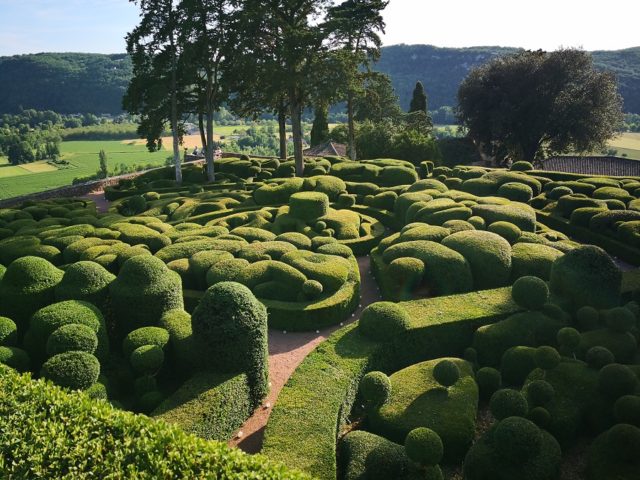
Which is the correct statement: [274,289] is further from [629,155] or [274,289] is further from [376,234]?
[629,155]

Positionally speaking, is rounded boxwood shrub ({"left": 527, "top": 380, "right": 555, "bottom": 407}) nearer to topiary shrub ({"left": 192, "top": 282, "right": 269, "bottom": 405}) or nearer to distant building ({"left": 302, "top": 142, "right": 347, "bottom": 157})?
topiary shrub ({"left": 192, "top": 282, "right": 269, "bottom": 405})

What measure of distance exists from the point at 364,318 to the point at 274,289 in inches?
169

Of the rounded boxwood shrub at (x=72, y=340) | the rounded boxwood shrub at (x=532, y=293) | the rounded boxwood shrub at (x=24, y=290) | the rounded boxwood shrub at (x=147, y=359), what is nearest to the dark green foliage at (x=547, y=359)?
the rounded boxwood shrub at (x=532, y=293)

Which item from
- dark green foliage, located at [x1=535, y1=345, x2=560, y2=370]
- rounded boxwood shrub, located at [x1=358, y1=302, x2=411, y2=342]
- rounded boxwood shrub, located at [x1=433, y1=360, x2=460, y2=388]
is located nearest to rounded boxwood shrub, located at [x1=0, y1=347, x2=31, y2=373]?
rounded boxwood shrub, located at [x1=358, y1=302, x2=411, y2=342]

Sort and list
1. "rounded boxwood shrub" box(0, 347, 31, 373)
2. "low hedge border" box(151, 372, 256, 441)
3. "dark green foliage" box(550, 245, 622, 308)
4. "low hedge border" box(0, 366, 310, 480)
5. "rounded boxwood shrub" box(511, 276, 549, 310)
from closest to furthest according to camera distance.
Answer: "low hedge border" box(0, 366, 310, 480) < "low hedge border" box(151, 372, 256, 441) < "rounded boxwood shrub" box(0, 347, 31, 373) < "rounded boxwood shrub" box(511, 276, 549, 310) < "dark green foliage" box(550, 245, 622, 308)

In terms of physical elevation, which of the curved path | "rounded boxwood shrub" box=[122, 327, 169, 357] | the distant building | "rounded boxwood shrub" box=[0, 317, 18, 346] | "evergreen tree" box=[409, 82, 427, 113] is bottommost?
the curved path

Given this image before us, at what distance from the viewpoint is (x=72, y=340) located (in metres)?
10.7

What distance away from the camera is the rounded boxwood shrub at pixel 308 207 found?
2297 centimetres

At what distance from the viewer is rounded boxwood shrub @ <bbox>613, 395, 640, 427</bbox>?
9.34 m

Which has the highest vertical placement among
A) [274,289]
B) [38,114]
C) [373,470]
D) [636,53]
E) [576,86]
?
[636,53]

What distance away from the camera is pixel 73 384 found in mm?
9812

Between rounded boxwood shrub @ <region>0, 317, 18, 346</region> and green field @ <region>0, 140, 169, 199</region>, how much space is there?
4952 centimetres

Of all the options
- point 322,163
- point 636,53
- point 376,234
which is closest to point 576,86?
point 322,163

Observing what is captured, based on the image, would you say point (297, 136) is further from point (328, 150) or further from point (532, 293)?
point (532, 293)
